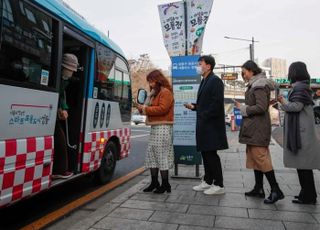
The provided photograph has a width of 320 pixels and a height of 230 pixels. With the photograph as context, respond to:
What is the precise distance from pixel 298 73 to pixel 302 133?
31.6 inches

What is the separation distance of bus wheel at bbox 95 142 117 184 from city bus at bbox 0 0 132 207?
0.7 inches

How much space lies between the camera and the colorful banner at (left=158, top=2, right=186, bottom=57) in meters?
7.70

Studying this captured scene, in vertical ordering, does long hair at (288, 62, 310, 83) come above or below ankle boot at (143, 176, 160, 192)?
above

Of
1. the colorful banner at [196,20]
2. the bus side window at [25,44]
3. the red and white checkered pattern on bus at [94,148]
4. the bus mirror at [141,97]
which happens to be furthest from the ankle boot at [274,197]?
the colorful banner at [196,20]

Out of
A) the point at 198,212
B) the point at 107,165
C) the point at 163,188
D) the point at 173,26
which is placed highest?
the point at 173,26

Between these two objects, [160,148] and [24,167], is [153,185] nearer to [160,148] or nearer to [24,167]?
[160,148]

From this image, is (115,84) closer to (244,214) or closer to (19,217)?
(19,217)

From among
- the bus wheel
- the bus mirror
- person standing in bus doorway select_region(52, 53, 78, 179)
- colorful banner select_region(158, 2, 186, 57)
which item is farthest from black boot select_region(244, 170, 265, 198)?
colorful banner select_region(158, 2, 186, 57)

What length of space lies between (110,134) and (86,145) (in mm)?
986

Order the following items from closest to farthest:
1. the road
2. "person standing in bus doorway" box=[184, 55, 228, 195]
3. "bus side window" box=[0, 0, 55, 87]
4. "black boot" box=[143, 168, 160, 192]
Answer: "bus side window" box=[0, 0, 55, 87]
the road
"person standing in bus doorway" box=[184, 55, 228, 195]
"black boot" box=[143, 168, 160, 192]

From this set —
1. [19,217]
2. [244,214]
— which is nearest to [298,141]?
[244,214]

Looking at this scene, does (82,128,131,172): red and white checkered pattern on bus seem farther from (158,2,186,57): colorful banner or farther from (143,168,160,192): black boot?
(158,2,186,57): colorful banner

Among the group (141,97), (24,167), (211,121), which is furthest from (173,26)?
(24,167)

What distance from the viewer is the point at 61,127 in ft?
17.1
